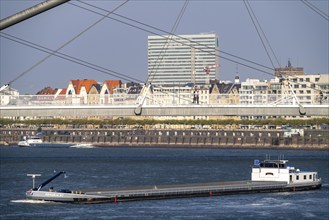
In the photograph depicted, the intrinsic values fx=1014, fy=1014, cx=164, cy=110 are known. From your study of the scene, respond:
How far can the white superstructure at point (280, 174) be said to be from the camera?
51.9 m

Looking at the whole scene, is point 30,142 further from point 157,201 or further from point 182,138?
point 157,201

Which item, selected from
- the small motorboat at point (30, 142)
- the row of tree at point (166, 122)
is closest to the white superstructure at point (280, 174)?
the small motorboat at point (30, 142)

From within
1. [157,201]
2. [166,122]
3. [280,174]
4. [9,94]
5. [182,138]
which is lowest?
[157,201]

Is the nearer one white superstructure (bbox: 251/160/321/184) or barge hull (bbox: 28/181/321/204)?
barge hull (bbox: 28/181/321/204)

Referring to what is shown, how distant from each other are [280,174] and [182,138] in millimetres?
88227

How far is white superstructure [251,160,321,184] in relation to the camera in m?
51.9

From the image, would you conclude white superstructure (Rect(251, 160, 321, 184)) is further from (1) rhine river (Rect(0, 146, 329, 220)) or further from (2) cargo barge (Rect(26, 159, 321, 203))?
(1) rhine river (Rect(0, 146, 329, 220))

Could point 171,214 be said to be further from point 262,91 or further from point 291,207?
point 262,91

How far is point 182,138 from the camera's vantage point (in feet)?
461

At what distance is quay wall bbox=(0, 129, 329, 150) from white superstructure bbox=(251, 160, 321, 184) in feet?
239

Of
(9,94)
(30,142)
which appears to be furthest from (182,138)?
(9,94)

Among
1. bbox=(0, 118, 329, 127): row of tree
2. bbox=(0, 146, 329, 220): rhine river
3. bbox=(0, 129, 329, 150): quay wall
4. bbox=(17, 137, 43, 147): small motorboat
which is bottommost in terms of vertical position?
bbox=(0, 146, 329, 220): rhine river

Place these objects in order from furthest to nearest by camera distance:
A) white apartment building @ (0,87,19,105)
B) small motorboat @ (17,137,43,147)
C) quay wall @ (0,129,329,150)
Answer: small motorboat @ (17,137,43,147) < quay wall @ (0,129,329,150) < white apartment building @ (0,87,19,105)

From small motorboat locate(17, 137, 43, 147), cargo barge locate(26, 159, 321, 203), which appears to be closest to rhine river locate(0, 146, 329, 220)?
cargo barge locate(26, 159, 321, 203)
